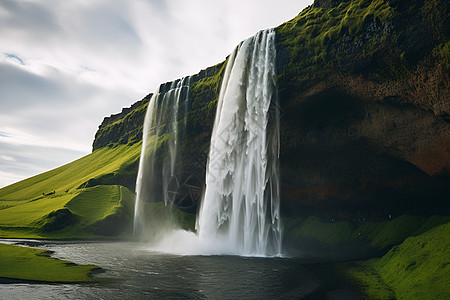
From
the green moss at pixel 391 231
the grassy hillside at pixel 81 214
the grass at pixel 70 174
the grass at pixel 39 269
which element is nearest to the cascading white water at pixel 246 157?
the green moss at pixel 391 231

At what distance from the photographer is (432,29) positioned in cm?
2556

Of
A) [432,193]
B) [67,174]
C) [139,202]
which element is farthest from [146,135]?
[67,174]

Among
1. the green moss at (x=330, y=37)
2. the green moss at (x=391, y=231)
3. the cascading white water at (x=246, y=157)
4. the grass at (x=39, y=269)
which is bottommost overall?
the grass at (x=39, y=269)

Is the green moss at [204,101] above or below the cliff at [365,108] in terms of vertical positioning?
above

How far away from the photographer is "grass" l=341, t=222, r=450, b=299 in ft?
52.0

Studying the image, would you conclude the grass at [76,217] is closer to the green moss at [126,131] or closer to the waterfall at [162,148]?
the waterfall at [162,148]

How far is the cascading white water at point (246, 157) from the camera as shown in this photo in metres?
37.2

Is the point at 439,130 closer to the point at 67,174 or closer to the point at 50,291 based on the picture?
the point at 50,291

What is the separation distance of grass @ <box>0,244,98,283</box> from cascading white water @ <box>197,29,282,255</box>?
17844 millimetres

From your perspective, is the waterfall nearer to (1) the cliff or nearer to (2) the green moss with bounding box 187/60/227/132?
(2) the green moss with bounding box 187/60/227/132

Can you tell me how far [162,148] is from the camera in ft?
222

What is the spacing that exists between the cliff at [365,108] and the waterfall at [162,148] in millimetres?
13470

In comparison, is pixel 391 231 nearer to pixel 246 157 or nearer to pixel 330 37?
pixel 246 157

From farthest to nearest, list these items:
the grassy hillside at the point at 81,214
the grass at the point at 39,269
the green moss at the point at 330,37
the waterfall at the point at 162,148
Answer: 1. the waterfall at the point at 162,148
2. the grassy hillside at the point at 81,214
3. the green moss at the point at 330,37
4. the grass at the point at 39,269
